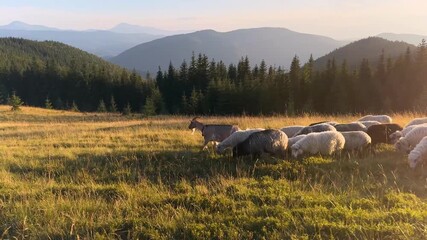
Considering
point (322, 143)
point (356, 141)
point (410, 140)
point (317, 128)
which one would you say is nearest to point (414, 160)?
point (410, 140)

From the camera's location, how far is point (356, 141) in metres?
12.3

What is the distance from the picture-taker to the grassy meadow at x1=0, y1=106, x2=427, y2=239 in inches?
236

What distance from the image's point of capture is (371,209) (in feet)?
21.7

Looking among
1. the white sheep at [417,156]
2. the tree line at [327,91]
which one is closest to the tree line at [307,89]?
the tree line at [327,91]

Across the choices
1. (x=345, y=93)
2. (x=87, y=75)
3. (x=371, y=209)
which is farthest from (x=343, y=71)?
(x=87, y=75)

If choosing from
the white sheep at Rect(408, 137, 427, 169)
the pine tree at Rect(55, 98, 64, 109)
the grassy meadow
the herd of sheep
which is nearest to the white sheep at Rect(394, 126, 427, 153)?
the herd of sheep

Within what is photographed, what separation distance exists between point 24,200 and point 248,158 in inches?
255

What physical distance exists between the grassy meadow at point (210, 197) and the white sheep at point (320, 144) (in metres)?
0.86

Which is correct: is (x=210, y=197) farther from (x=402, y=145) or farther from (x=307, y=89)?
(x=307, y=89)

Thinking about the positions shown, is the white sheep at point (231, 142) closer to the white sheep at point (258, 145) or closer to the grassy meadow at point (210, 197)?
the grassy meadow at point (210, 197)

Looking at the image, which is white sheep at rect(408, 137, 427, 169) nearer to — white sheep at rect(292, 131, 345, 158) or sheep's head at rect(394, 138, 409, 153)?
sheep's head at rect(394, 138, 409, 153)

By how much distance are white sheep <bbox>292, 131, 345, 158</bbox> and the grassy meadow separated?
86cm

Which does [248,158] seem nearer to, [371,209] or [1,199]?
[371,209]

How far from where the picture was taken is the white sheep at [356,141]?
1228 cm
